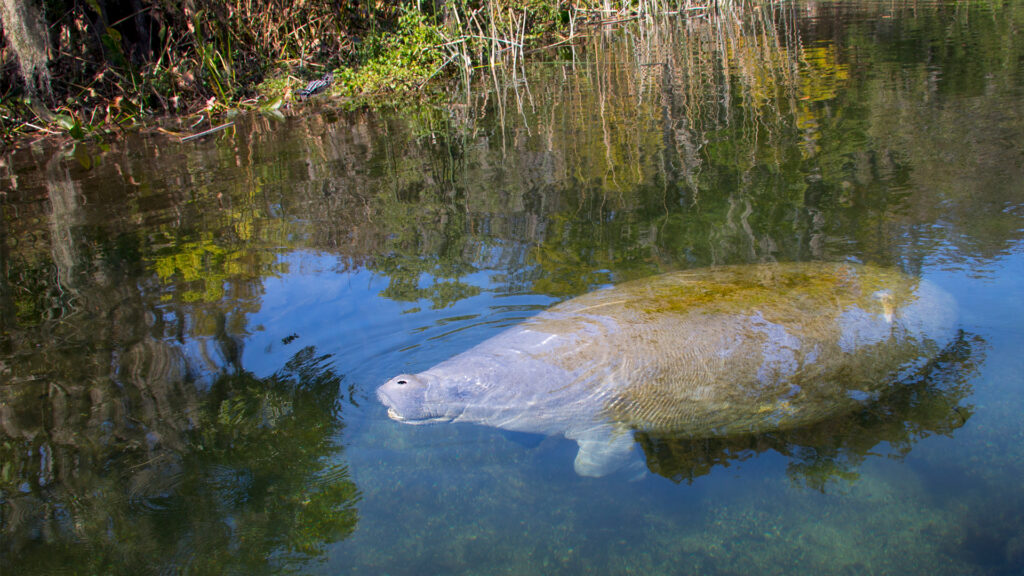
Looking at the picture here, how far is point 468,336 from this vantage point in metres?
3.77

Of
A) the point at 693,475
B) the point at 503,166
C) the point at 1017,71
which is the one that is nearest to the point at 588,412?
the point at 693,475

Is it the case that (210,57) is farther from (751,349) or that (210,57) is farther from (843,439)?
(843,439)

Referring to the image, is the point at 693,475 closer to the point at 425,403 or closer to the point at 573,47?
the point at 425,403

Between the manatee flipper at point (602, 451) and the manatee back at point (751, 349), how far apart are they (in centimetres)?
10

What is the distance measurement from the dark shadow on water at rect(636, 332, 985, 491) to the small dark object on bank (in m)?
11.9

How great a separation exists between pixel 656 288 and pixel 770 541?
160cm

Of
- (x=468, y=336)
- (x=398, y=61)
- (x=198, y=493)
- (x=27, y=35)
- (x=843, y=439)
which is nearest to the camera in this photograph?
(x=198, y=493)

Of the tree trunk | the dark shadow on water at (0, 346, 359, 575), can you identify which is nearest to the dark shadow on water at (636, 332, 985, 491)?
the dark shadow on water at (0, 346, 359, 575)

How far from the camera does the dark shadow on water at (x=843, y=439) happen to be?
281cm

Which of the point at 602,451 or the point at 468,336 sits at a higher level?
the point at 468,336

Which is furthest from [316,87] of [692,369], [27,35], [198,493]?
[692,369]

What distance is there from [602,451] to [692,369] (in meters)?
0.57

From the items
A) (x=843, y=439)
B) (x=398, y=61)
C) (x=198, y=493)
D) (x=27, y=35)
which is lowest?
(x=843, y=439)

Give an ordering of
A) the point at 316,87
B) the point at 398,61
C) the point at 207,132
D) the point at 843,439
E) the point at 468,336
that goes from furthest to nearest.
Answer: the point at 398,61
the point at 316,87
the point at 207,132
the point at 468,336
the point at 843,439
